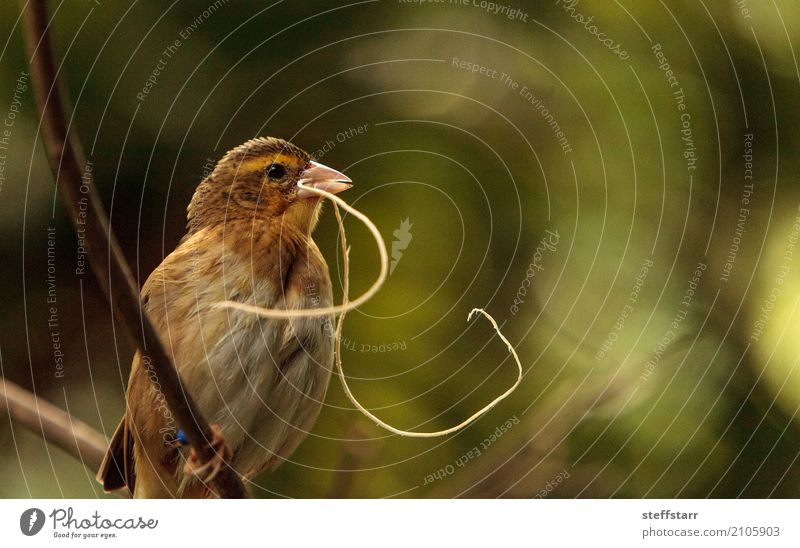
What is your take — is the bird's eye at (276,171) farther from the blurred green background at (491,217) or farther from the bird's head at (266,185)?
the blurred green background at (491,217)

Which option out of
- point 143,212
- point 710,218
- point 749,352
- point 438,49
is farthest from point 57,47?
point 749,352

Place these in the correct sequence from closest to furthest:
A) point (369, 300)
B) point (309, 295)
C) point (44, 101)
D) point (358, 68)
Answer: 1. point (44, 101)
2. point (309, 295)
3. point (369, 300)
4. point (358, 68)

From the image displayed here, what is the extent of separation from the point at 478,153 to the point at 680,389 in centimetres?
103

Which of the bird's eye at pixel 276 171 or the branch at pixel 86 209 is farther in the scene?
Answer: the bird's eye at pixel 276 171

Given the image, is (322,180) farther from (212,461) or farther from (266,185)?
(212,461)

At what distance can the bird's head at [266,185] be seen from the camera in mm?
2594

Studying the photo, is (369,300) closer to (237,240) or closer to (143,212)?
(237,240)

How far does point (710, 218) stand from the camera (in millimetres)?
3012

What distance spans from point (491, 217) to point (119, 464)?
4.65 ft

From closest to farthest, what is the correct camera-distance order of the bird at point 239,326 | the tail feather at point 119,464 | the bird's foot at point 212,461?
the bird's foot at point 212,461 → the bird at point 239,326 → the tail feather at point 119,464

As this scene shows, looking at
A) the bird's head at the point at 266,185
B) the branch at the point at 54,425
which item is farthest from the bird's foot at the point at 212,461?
the bird's head at the point at 266,185

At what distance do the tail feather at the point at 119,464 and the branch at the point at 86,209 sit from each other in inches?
30.8

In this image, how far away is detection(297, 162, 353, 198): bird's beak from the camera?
2.55m

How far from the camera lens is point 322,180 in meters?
2.57
